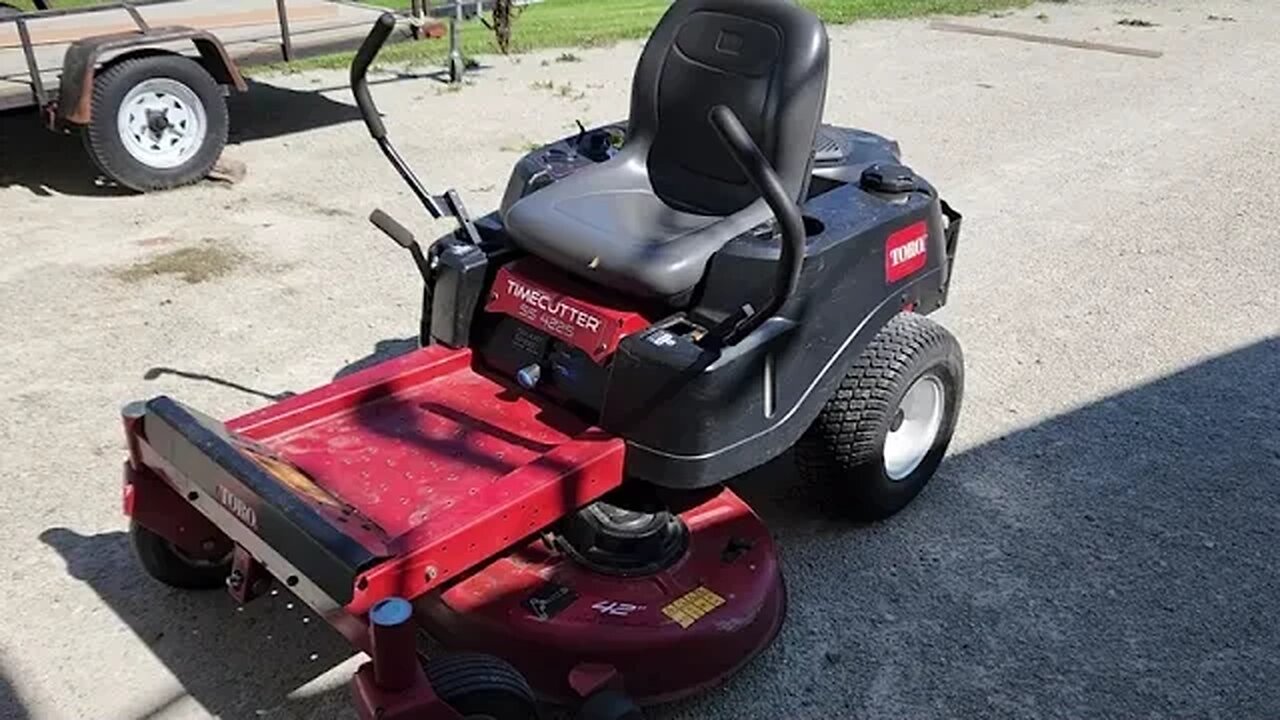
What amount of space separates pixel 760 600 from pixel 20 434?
2.13m

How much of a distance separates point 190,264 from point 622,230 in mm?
2396

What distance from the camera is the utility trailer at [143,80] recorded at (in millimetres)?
5074

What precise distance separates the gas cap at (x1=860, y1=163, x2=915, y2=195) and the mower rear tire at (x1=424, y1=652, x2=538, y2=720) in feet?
4.91

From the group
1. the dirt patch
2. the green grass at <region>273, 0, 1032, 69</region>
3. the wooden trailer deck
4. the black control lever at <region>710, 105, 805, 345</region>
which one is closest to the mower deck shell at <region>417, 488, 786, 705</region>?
the black control lever at <region>710, 105, 805, 345</region>

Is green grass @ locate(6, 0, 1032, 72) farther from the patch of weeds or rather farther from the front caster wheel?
the front caster wheel

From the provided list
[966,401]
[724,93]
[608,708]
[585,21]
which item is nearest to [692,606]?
[608,708]

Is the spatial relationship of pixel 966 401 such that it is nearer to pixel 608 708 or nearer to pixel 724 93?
pixel 724 93

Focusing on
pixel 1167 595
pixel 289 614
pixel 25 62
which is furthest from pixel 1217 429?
pixel 25 62

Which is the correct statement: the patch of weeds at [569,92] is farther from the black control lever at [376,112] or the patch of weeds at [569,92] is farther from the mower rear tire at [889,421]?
the mower rear tire at [889,421]

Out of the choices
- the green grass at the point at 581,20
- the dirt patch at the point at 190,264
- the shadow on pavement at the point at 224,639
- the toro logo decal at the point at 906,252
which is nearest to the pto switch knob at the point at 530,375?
the shadow on pavement at the point at 224,639

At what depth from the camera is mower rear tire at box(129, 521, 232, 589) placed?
2.65m

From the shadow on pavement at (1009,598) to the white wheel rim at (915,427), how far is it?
4.9 inches

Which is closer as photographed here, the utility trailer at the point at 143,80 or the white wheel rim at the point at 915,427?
the white wheel rim at the point at 915,427

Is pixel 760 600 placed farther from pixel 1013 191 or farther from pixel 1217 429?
pixel 1013 191
